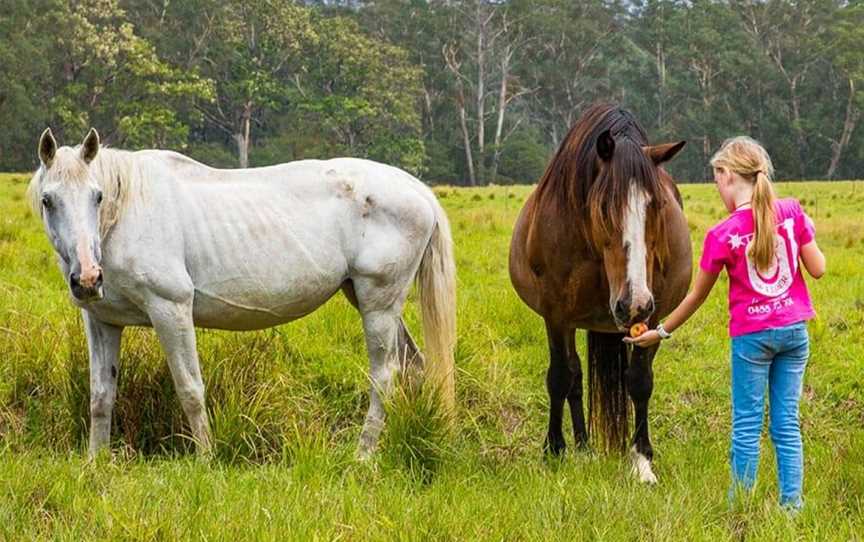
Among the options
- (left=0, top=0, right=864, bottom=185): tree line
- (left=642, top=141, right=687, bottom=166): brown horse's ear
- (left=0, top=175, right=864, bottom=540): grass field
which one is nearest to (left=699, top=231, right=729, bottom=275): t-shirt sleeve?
(left=642, top=141, right=687, bottom=166): brown horse's ear

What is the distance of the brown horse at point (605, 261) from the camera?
439 centimetres

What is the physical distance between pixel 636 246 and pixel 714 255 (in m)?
0.36

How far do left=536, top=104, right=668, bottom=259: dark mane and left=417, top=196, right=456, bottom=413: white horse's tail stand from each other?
897mm

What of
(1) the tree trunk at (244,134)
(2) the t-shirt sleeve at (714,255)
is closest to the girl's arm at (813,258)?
(2) the t-shirt sleeve at (714,255)

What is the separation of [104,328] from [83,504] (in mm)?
1673

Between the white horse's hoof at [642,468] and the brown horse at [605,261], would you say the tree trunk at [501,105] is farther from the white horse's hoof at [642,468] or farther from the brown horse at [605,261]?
the white horse's hoof at [642,468]

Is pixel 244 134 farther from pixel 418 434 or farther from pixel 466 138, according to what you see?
pixel 418 434

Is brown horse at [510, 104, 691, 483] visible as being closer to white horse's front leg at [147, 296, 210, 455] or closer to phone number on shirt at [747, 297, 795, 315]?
phone number on shirt at [747, 297, 795, 315]

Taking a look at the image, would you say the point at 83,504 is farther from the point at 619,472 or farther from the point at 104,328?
the point at 619,472

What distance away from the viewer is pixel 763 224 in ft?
13.2

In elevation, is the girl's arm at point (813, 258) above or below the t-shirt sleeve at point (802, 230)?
below

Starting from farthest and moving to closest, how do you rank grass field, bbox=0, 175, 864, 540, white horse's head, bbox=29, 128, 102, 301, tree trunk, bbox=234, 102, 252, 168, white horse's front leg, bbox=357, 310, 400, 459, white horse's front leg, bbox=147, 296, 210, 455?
tree trunk, bbox=234, 102, 252, 168, white horse's front leg, bbox=357, 310, 400, 459, white horse's front leg, bbox=147, 296, 210, 455, white horse's head, bbox=29, 128, 102, 301, grass field, bbox=0, 175, 864, 540

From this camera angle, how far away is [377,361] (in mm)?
5758

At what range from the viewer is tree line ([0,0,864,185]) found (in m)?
36.2
